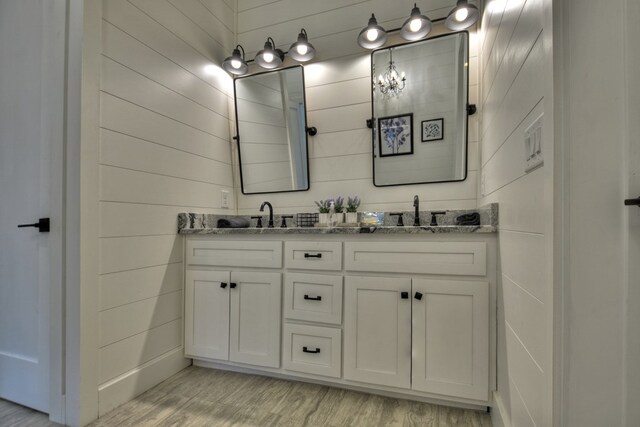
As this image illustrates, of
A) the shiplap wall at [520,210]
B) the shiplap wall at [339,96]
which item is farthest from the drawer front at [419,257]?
the shiplap wall at [339,96]

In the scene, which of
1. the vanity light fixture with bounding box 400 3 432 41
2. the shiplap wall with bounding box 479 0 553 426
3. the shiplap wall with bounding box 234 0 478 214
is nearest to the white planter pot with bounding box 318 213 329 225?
the shiplap wall with bounding box 234 0 478 214

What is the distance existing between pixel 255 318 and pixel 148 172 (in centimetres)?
102

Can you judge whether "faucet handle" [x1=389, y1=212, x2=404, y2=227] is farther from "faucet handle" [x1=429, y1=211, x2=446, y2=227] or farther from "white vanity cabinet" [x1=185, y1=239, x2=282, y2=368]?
"white vanity cabinet" [x1=185, y1=239, x2=282, y2=368]

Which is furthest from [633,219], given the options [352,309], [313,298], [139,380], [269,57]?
[269,57]

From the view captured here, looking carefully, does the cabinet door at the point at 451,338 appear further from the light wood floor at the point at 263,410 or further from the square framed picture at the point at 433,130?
the square framed picture at the point at 433,130

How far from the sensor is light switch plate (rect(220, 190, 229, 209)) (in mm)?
2223

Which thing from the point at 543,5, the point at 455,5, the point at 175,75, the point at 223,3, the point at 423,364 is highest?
the point at 223,3

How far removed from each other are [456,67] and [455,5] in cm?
40

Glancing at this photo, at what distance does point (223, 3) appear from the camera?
2264 millimetres

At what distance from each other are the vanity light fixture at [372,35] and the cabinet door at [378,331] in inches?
59.0

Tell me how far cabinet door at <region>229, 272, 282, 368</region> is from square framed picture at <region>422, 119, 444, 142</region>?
131 centimetres

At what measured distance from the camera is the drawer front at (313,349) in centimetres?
153

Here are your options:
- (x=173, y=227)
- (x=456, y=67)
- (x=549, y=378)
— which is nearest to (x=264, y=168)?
(x=173, y=227)

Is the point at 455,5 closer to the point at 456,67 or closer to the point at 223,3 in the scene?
the point at 456,67
